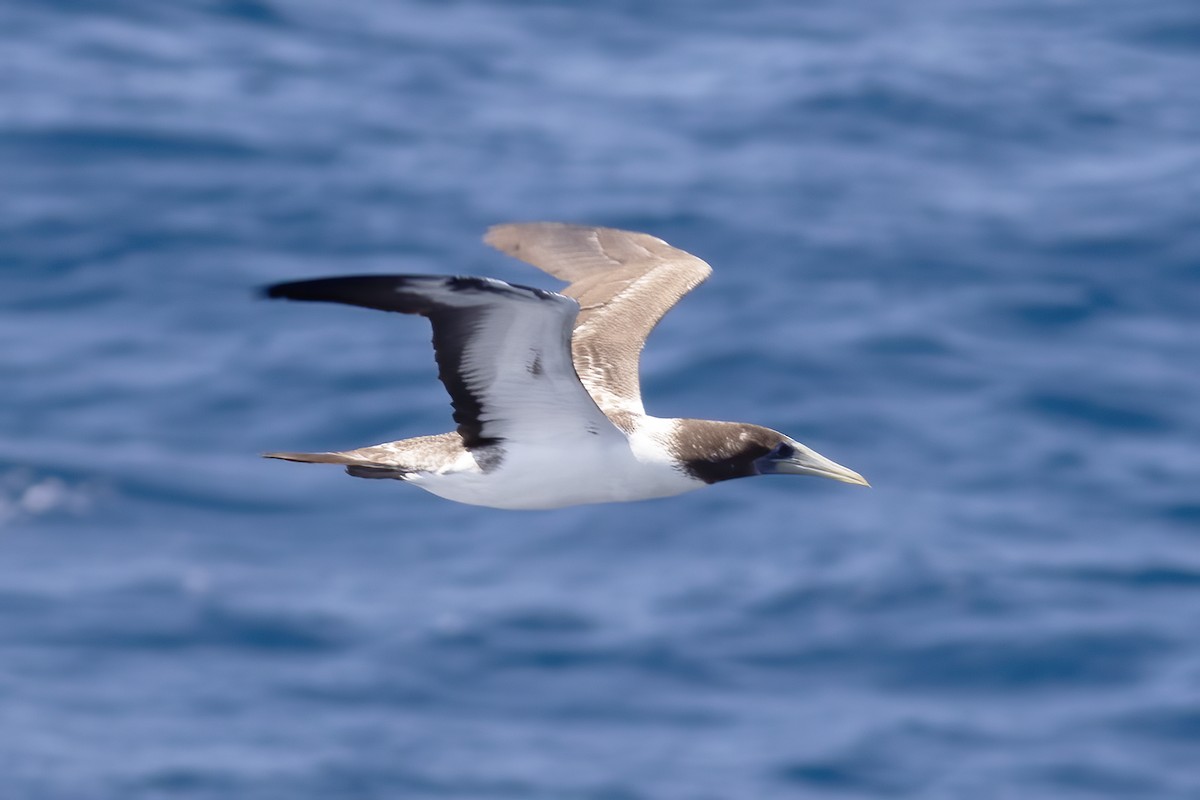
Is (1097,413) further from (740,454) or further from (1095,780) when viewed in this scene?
(740,454)

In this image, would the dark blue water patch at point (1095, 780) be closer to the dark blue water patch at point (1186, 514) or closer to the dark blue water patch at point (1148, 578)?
the dark blue water patch at point (1148, 578)

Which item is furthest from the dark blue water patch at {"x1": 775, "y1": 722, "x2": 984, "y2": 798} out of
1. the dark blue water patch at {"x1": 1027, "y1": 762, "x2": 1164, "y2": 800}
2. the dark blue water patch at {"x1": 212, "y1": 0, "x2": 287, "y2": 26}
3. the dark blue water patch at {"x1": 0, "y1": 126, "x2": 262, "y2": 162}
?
the dark blue water patch at {"x1": 212, "y1": 0, "x2": 287, "y2": 26}

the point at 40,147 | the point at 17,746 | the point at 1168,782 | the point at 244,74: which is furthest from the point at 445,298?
the point at 244,74

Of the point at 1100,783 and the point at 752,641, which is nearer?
the point at 1100,783

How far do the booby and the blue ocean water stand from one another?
14.1 m

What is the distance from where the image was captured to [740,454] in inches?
483

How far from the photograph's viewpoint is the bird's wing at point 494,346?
33.6 feet

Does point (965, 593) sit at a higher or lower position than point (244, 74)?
lower

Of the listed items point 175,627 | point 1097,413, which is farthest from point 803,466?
point 175,627

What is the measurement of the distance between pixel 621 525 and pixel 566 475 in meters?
16.6

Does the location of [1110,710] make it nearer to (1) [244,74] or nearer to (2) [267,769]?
(2) [267,769]

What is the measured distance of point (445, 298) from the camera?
10.6 meters

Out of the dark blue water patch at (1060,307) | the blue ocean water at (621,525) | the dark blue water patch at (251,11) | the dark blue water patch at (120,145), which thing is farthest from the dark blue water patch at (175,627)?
the dark blue water patch at (251,11)

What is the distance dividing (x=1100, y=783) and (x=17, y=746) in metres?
14.4
